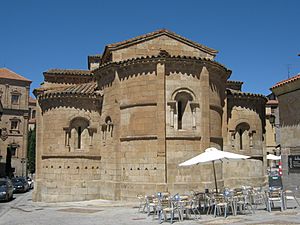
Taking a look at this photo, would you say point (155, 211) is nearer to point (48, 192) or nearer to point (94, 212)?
point (94, 212)

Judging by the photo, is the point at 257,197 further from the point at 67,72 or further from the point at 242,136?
the point at 67,72

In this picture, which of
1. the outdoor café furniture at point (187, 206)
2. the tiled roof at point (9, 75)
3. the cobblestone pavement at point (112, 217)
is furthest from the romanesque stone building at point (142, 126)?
the tiled roof at point (9, 75)

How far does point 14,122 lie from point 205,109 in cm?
4643

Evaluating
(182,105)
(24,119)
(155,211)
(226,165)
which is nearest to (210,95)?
(182,105)

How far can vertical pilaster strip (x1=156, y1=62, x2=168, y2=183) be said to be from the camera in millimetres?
19125

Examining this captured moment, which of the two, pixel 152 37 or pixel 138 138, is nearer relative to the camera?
pixel 138 138

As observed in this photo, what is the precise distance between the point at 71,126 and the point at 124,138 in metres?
4.01

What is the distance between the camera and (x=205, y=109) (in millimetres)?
20156

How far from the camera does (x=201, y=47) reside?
22703 millimetres

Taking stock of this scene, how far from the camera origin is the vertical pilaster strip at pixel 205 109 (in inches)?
780

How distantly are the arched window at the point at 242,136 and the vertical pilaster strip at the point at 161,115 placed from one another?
7.43m

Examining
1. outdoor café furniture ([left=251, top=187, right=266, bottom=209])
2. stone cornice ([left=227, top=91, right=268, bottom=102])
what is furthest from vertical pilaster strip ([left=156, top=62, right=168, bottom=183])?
stone cornice ([left=227, top=91, right=268, bottom=102])

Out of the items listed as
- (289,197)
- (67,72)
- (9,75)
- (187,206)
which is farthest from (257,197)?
(9,75)

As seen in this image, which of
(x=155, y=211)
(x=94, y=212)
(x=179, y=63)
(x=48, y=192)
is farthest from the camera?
(x=48, y=192)
